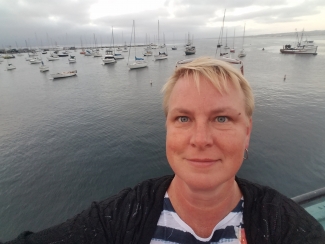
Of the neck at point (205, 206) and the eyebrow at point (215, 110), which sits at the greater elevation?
the eyebrow at point (215, 110)

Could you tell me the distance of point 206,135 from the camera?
1525 mm

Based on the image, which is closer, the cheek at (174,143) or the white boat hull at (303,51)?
the cheek at (174,143)

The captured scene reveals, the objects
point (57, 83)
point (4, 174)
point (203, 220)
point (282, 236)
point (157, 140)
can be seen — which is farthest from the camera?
point (57, 83)

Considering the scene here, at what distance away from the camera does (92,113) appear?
28031 mm

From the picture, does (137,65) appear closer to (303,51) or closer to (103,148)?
(103,148)

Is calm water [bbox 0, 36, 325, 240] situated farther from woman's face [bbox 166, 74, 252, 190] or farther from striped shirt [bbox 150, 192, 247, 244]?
woman's face [bbox 166, 74, 252, 190]

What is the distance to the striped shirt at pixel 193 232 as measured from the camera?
65.5 inches

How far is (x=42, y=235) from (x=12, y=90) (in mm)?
52679

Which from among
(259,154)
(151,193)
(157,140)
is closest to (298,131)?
(259,154)

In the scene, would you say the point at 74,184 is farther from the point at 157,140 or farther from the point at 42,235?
the point at 42,235

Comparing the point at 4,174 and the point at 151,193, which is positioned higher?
the point at 151,193

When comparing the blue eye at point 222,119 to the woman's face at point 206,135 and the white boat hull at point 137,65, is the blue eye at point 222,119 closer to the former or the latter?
the woman's face at point 206,135

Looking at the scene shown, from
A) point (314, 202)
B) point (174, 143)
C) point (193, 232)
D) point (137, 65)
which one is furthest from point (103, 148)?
point (137, 65)

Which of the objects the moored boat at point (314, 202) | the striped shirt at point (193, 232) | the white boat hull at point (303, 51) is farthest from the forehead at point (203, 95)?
the white boat hull at point (303, 51)
